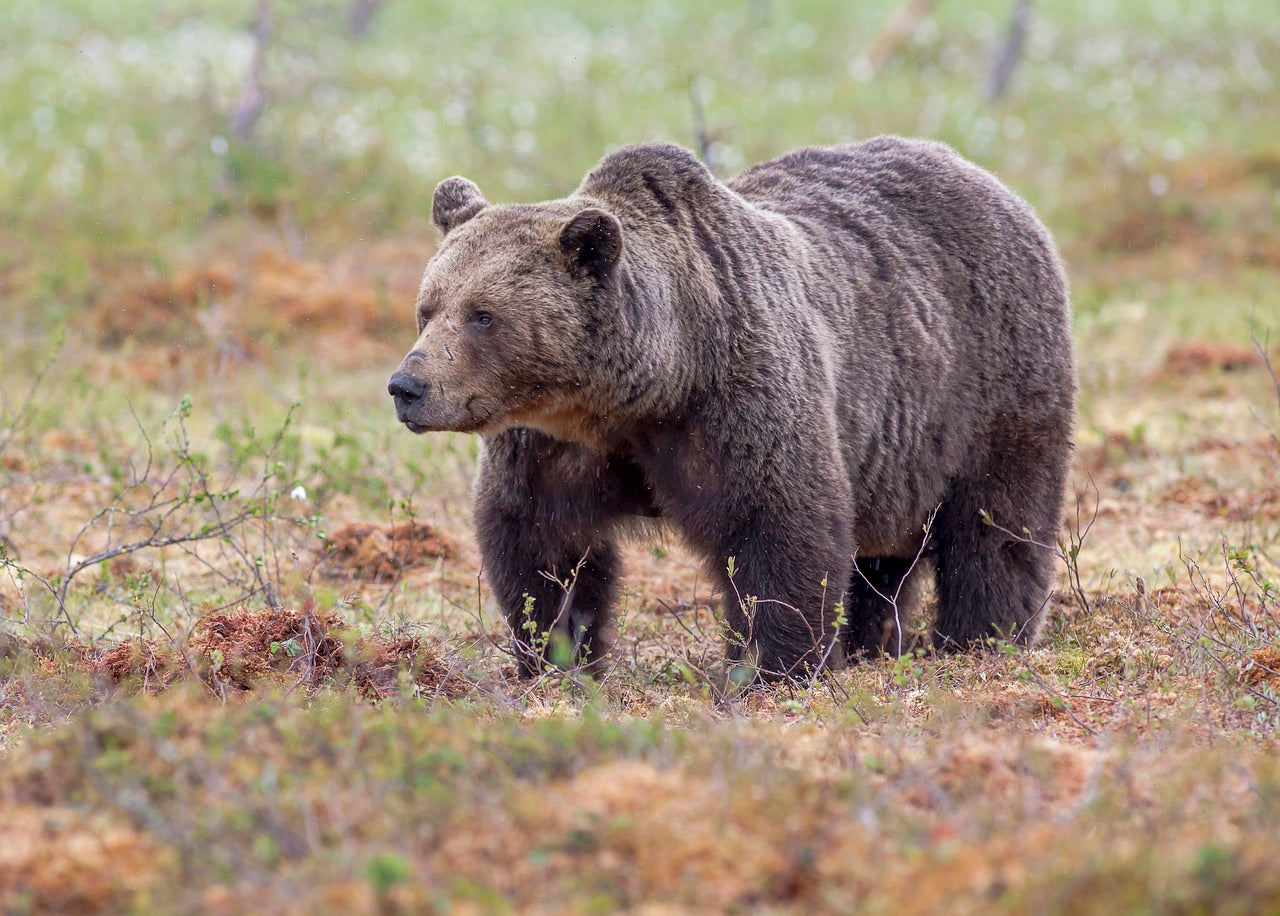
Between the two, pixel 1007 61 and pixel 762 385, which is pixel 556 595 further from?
pixel 1007 61

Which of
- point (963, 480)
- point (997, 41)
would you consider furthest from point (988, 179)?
point (997, 41)

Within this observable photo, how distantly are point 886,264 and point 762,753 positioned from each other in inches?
139

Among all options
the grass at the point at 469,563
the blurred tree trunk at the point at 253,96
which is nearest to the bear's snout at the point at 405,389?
the grass at the point at 469,563

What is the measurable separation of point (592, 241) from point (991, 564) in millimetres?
2627

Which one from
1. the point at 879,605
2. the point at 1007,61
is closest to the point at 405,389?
the point at 879,605

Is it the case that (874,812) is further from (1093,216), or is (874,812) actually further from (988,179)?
(1093,216)

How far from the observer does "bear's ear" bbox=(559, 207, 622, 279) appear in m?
5.28

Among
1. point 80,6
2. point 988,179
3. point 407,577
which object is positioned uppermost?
point 80,6

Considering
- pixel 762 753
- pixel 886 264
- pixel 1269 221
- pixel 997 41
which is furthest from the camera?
pixel 997 41

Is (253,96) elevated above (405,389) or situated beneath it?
elevated above

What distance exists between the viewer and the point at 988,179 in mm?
7168

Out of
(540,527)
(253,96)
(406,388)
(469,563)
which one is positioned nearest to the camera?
(406,388)

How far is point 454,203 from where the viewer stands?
594 centimetres

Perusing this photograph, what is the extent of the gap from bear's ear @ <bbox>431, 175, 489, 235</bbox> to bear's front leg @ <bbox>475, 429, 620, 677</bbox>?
882 mm
